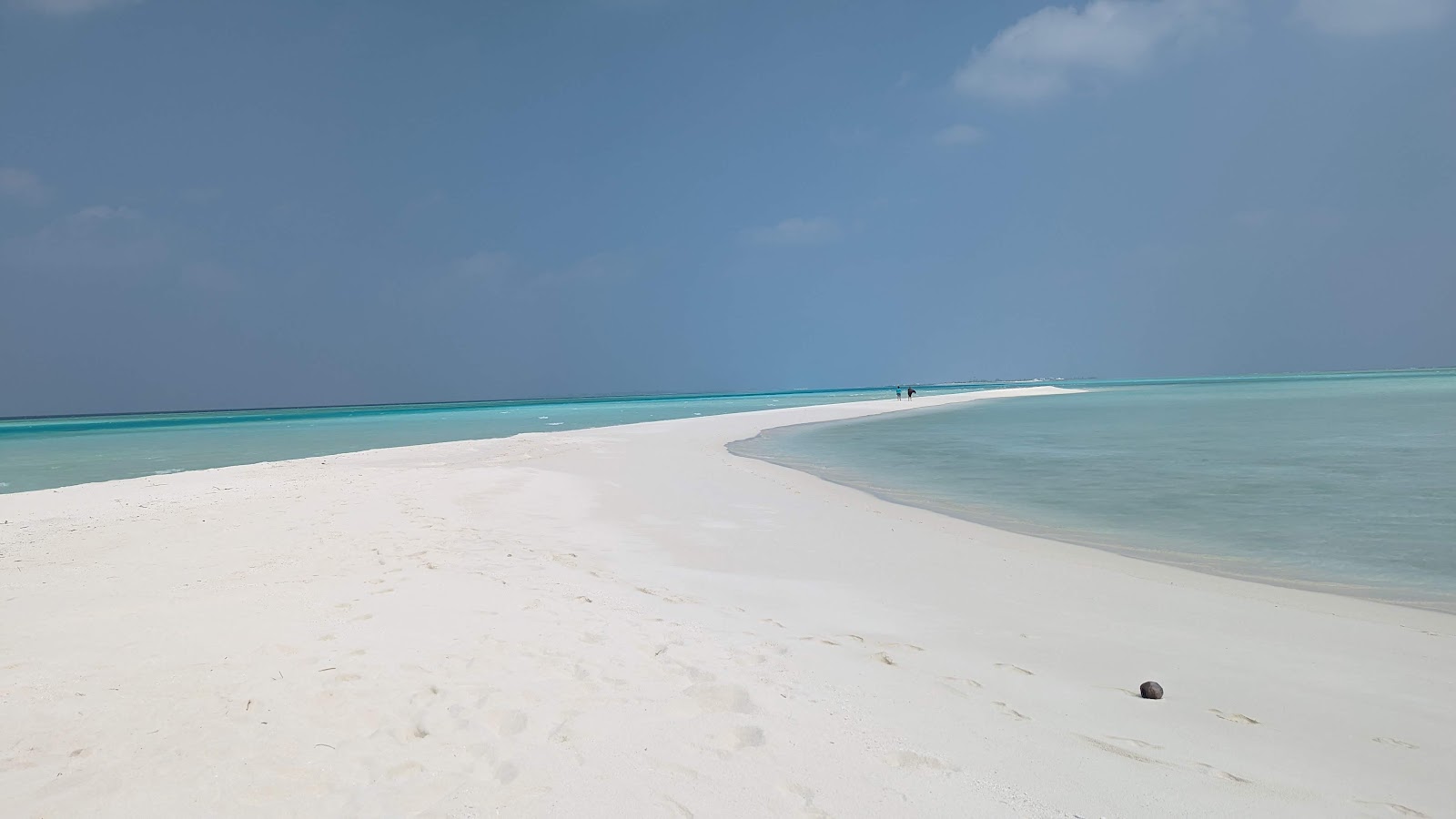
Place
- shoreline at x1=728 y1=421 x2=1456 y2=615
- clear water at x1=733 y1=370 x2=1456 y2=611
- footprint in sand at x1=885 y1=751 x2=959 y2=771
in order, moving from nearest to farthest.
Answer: footprint in sand at x1=885 y1=751 x2=959 y2=771 < shoreline at x1=728 y1=421 x2=1456 y2=615 < clear water at x1=733 y1=370 x2=1456 y2=611

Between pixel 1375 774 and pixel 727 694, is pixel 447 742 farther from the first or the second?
pixel 1375 774

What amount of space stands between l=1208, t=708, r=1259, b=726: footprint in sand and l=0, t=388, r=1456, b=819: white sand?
0.12ft

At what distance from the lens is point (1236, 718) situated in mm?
3717

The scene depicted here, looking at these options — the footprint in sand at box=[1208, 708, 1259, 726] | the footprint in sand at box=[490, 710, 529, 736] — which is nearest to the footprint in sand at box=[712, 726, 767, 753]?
the footprint in sand at box=[490, 710, 529, 736]

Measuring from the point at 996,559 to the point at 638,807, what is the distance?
5402mm

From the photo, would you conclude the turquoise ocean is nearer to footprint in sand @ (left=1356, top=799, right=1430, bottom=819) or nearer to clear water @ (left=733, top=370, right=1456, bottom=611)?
clear water @ (left=733, top=370, right=1456, bottom=611)

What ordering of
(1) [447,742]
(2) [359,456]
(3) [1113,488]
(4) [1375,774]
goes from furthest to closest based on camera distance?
(2) [359,456] → (3) [1113,488] → (1) [447,742] → (4) [1375,774]

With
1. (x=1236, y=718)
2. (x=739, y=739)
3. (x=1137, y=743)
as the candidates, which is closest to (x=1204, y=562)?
(x=1236, y=718)

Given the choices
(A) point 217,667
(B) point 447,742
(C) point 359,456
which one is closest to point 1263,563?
(B) point 447,742

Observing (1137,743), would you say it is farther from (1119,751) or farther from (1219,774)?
(1219,774)

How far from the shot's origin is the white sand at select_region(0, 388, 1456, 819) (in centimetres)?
297

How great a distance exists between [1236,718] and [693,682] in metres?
2.85

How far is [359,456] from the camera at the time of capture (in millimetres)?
19969

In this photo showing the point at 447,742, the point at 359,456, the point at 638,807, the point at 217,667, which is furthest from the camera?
the point at 359,456
